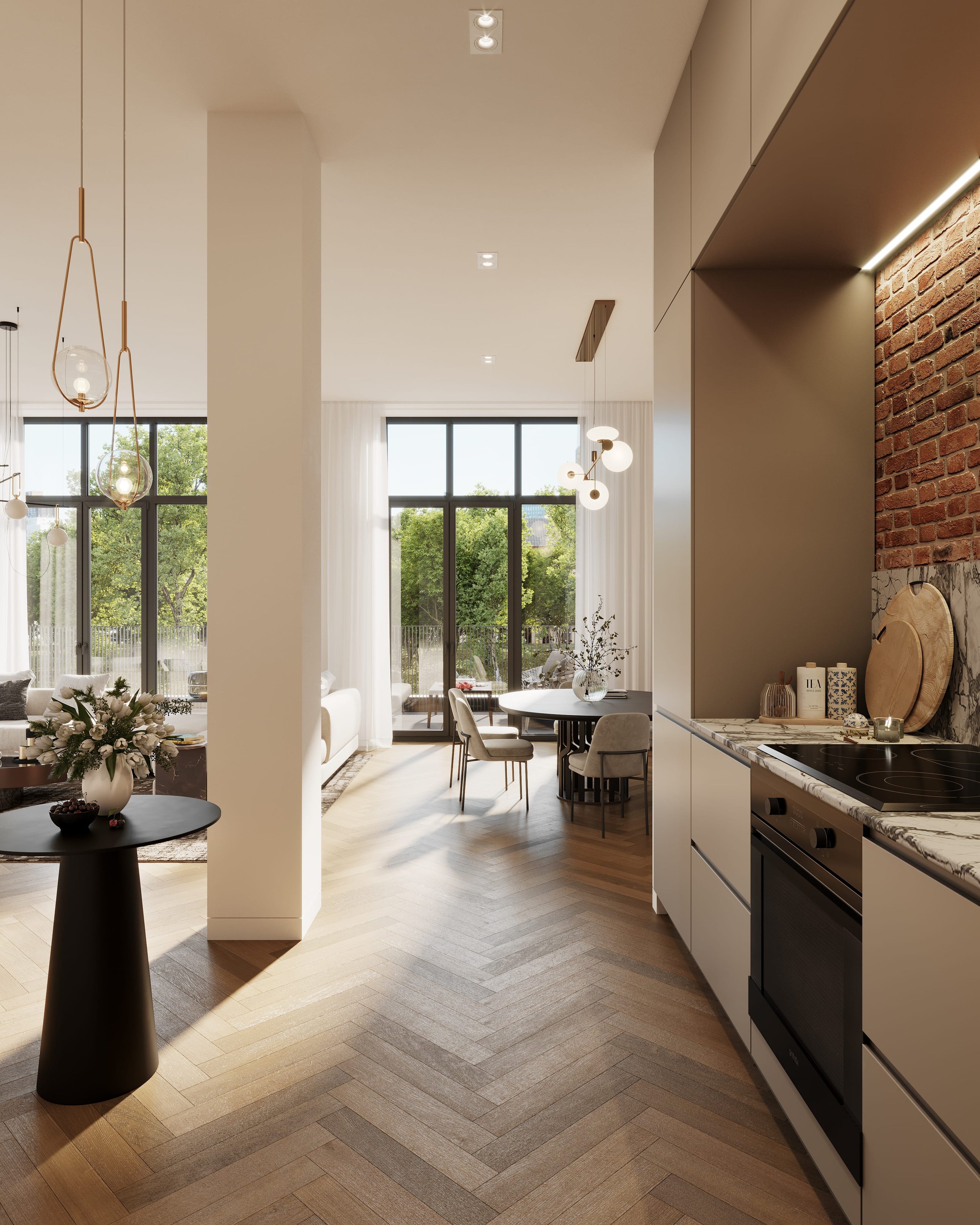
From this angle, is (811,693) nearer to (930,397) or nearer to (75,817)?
(930,397)

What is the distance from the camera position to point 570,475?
5.61m

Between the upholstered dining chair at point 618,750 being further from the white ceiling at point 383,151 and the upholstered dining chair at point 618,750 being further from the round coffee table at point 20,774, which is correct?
the round coffee table at point 20,774

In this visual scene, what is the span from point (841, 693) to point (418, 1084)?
1.80 m

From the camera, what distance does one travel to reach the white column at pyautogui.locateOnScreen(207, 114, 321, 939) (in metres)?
3.17

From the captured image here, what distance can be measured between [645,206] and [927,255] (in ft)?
5.94

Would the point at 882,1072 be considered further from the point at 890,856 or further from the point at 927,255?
the point at 927,255

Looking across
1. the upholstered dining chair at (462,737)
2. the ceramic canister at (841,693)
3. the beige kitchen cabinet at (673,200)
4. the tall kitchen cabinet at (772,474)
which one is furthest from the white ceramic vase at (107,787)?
the upholstered dining chair at (462,737)

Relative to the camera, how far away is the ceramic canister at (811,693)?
267 cm

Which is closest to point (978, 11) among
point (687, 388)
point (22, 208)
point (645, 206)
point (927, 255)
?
point (927, 255)

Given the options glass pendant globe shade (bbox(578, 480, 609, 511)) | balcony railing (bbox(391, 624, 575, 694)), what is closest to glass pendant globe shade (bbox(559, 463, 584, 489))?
glass pendant globe shade (bbox(578, 480, 609, 511))

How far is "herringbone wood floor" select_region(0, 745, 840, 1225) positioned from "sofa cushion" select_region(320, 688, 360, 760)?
6.51 ft

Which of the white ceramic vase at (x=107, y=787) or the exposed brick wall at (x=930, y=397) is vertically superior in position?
the exposed brick wall at (x=930, y=397)

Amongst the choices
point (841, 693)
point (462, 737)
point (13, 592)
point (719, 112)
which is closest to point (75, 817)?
point (841, 693)

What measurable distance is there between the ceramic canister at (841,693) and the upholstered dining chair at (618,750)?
1839 mm
